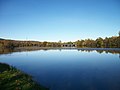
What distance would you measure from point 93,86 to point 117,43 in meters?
169

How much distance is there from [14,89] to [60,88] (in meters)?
5.41

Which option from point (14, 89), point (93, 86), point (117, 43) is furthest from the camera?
point (117, 43)

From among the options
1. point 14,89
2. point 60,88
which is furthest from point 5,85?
point 60,88

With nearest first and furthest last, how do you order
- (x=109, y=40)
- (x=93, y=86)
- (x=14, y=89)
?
(x=14, y=89) < (x=93, y=86) < (x=109, y=40)

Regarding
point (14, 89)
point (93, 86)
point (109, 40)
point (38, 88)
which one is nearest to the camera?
point (14, 89)

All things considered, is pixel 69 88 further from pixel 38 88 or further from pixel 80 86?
pixel 38 88

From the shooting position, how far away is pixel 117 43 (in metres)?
177

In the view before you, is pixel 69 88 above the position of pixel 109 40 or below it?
below

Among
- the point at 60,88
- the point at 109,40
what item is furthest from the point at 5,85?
the point at 109,40

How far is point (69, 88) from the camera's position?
18.8 m

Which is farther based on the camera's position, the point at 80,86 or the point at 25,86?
the point at 80,86

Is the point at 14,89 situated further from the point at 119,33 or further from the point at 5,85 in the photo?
the point at 119,33

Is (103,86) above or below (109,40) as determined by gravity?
below

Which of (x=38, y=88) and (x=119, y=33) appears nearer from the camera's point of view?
(x=38, y=88)
